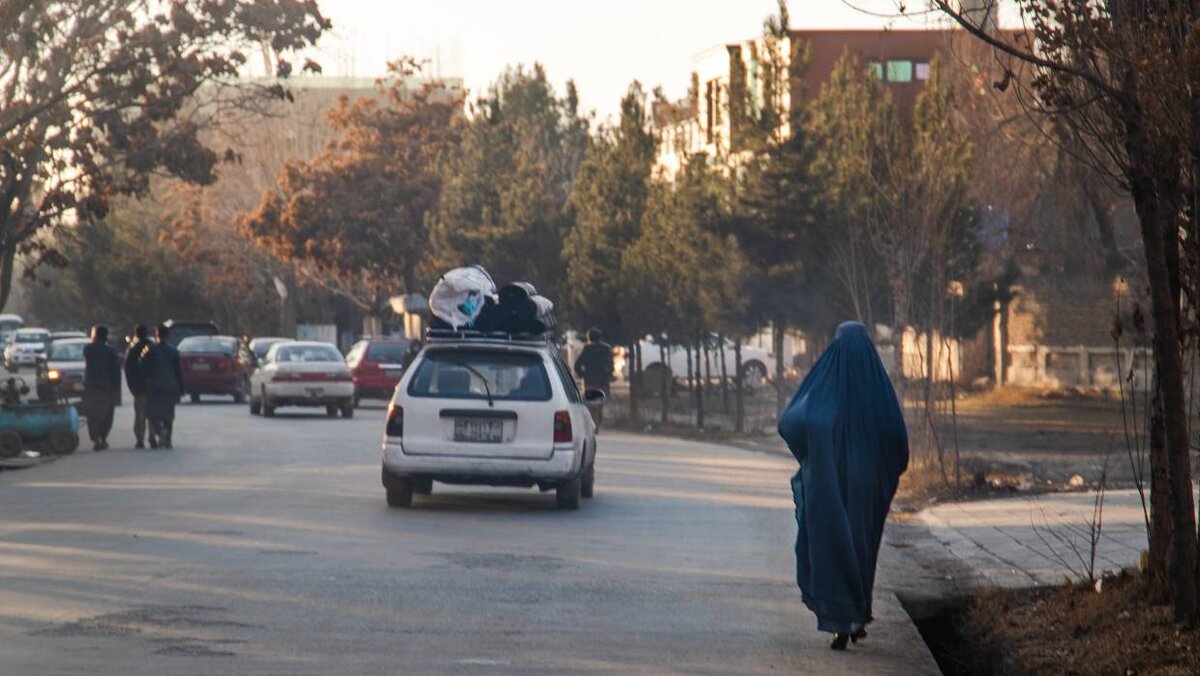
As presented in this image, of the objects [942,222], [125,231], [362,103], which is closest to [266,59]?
[942,222]

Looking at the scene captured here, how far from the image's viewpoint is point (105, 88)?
28.9m

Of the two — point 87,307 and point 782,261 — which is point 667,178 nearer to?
point 782,261

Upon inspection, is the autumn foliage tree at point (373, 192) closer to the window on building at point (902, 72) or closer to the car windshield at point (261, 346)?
the car windshield at point (261, 346)

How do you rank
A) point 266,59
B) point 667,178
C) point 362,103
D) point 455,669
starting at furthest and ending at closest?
point 362,103 → point 667,178 → point 266,59 → point 455,669

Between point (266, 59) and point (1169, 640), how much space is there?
23.6 meters

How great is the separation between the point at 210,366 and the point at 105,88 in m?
15.5

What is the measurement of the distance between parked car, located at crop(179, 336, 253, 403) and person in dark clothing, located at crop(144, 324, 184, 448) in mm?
16140

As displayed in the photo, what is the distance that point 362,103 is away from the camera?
62.3 metres

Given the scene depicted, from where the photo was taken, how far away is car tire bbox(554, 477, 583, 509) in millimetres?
17391

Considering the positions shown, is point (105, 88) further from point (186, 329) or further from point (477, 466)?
point (186, 329)

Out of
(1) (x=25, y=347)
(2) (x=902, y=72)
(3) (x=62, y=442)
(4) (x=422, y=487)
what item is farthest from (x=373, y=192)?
(4) (x=422, y=487)

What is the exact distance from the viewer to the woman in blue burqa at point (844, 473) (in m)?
9.33

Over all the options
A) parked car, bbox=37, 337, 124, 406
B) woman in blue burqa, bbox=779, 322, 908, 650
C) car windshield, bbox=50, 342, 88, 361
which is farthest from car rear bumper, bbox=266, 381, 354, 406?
woman in blue burqa, bbox=779, 322, 908, 650

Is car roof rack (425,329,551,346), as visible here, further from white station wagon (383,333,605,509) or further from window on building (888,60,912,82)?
window on building (888,60,912,82)
